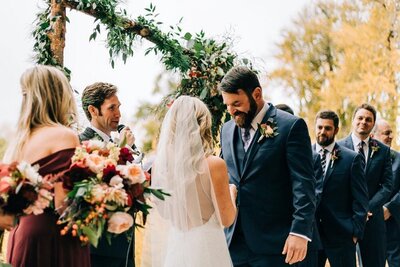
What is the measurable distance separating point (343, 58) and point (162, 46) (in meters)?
12.5

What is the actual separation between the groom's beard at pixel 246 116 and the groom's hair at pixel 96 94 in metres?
1.08

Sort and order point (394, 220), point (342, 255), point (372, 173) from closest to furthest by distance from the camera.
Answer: point (342, 255) < point (372, 173) < point (394, 220)

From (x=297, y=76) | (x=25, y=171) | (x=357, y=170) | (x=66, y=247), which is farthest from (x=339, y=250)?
(x=297, y=76)

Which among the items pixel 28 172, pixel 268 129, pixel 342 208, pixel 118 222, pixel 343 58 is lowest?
pixel 118 222

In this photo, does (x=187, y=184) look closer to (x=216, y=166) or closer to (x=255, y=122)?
(x=216, y=166)

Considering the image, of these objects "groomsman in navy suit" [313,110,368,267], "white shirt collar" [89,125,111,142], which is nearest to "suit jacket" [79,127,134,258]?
"white shirt collar" [89,125,111,142]

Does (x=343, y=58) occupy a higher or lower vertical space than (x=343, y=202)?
higher

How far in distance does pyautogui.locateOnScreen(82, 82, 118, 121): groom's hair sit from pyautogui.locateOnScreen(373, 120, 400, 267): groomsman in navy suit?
3860 mm

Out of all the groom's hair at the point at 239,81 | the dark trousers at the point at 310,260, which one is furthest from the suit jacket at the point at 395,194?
the groom's hair at the point at 239,81

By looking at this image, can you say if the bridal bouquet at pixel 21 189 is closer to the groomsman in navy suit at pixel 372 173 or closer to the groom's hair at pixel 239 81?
the groom's hair at pixel 239 81

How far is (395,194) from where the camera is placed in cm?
731

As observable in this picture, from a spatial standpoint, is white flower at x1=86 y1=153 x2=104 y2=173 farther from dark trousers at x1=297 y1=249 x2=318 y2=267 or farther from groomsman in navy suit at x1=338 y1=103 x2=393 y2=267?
groomsman in navy suit at x1=338 y1=103 x2=393 y2=267

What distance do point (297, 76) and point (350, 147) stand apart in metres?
11.8

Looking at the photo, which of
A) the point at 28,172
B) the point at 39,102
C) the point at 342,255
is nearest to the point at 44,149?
the point at 39,102
